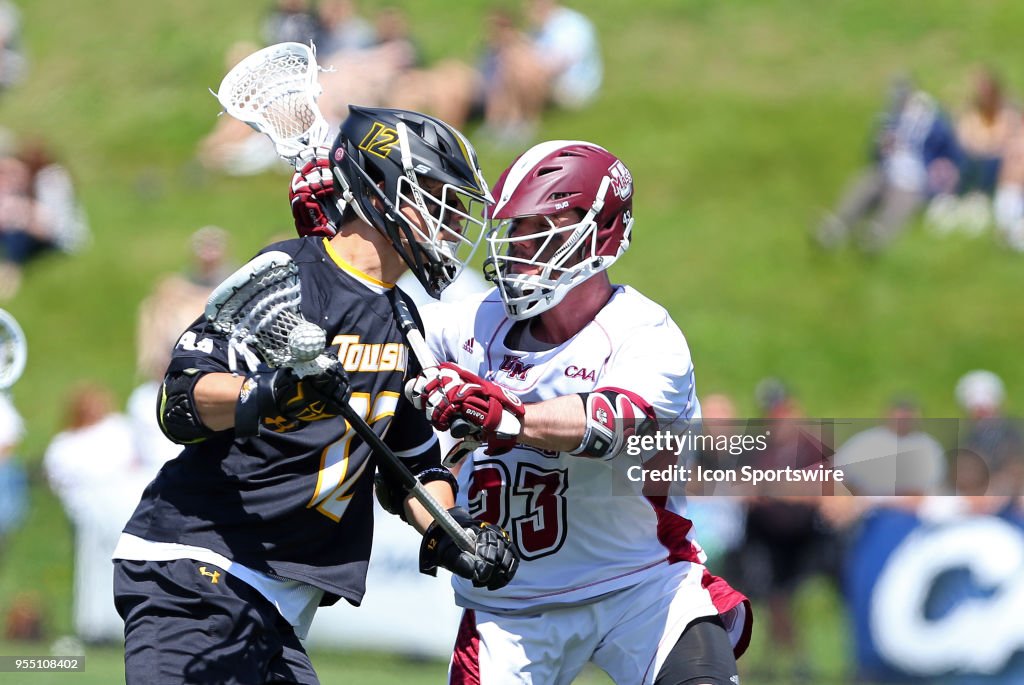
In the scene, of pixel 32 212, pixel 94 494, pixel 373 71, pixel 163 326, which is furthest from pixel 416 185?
pixel 32 212

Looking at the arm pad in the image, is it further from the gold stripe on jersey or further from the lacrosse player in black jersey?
the gold stripe on jersey

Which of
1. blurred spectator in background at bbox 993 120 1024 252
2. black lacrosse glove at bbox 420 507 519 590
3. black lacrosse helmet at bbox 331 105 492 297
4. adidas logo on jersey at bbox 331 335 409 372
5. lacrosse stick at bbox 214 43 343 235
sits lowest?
black lacrosse glove at bbox 420 507 519 590

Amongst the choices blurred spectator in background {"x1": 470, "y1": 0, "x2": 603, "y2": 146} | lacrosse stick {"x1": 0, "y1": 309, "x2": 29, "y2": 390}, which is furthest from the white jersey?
blurred spectator in background {"x1": 470, "y1": 0, "x2": 603, "y2": 146}

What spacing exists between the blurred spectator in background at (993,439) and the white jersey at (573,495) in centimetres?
552

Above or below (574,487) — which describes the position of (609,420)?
above

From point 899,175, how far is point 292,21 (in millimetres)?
6882

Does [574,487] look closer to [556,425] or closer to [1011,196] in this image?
[556,425]

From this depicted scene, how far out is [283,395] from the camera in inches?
150

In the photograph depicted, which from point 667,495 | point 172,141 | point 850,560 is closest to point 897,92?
point 850,560

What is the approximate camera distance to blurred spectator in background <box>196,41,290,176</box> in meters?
18.0

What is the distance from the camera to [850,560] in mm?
9547

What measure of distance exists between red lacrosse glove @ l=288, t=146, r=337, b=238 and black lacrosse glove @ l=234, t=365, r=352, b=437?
2.11ft

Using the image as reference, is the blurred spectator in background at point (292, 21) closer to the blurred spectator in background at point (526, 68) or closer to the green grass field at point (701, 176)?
the blurred spectator in background at point (526, 68)

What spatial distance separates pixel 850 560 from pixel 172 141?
42.4 ft
